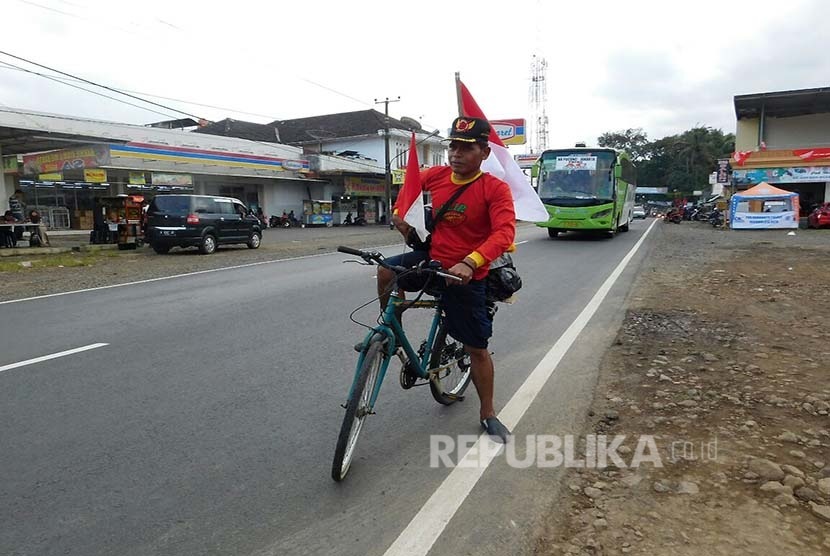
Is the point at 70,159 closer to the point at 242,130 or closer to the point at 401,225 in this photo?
the point at 401,225

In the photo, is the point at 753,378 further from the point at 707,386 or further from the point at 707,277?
the point at 707,277

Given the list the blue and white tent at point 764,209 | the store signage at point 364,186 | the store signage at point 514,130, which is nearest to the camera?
the blue and white tent at point 764,209

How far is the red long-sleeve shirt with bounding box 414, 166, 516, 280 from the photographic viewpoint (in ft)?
10.9

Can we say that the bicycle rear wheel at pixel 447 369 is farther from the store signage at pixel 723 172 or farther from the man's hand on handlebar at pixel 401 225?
the store signage at pixel 723 172

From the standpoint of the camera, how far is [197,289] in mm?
9961

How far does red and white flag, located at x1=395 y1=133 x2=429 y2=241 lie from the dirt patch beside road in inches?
68.3

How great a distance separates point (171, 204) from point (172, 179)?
39.5 feet

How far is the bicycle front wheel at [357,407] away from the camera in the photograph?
9.89 ft

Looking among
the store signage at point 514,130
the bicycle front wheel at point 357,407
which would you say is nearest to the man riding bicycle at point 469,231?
the bicycle front wheel at point 357,407

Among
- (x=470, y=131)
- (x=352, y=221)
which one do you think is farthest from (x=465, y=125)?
(x=352, y=221)

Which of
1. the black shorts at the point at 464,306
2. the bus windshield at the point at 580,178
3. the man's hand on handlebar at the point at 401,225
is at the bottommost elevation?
the black shorts at the point at 464,306

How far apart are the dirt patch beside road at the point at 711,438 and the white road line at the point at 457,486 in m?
0.47

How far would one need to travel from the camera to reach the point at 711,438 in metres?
3.54

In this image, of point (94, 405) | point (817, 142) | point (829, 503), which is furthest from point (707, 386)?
point (817, 142)
